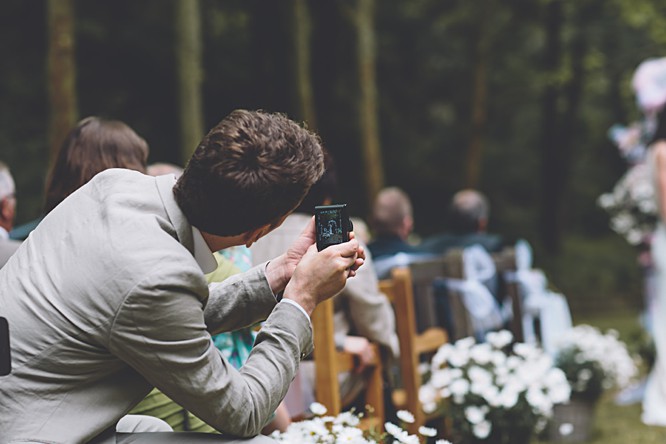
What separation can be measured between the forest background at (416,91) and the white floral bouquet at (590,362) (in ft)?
19.6

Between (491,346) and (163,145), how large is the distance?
10.0 m

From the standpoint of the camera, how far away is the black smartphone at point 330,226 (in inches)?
100

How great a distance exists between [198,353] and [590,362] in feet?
14.1

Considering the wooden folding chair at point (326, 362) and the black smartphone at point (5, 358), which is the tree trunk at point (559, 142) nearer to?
the wooden folding chair at point (326, 362)

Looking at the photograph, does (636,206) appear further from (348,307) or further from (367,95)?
(348,307)

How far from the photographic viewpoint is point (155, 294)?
215 cm

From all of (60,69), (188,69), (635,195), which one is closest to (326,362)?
(60,69)

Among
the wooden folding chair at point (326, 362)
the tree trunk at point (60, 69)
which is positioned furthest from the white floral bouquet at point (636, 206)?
the wooden folding chair at point (326, 362)

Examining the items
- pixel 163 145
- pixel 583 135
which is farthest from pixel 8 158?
pixel 583 135

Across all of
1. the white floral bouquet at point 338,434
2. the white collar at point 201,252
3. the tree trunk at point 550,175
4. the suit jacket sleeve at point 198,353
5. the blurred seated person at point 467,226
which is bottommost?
the tree trunk at point 550,175

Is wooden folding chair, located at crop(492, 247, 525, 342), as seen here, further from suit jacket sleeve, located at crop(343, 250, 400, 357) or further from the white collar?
the white collar

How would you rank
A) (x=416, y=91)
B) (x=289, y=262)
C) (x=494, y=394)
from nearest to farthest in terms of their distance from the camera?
(x=289, y=262)
(x=494, y=394)
(x=416, y=91)

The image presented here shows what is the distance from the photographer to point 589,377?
5.89 meters

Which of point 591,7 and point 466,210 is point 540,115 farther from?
point 466,210
